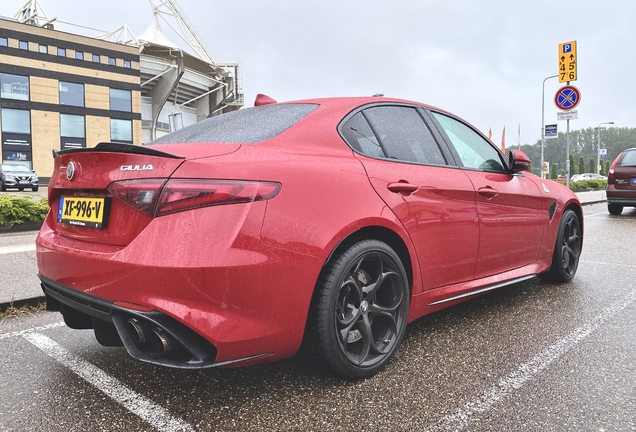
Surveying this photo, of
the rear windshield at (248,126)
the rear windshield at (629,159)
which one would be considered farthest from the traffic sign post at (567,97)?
the rear windshield at (248,126)

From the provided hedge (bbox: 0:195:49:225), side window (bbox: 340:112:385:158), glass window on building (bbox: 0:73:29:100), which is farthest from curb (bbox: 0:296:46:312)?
glass window on building (bbox: 0:73:29:100)

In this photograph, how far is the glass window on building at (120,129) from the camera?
45125mm

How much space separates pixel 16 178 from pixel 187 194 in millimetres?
26528

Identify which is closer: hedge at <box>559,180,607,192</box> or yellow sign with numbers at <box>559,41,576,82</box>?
yellow sign with numbers at <box>559,41,576,82</box>

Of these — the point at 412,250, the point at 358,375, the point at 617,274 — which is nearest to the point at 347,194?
the point at 412,250

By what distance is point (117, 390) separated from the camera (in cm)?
217

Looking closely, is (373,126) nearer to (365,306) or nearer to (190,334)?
(365,306)

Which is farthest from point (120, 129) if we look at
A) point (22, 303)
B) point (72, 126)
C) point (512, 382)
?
point (512, 382)

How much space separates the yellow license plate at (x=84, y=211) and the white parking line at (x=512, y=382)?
5.23 feet

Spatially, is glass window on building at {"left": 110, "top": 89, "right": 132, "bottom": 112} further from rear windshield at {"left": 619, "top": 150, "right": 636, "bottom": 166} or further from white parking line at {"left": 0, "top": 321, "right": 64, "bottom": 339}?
white parking line at {"left": 0, "top": 321, "right": 64, "bottom": 339}

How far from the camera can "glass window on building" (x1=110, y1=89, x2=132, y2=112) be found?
4512 centimetres

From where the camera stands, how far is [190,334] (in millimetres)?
1773

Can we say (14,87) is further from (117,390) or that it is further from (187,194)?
(187,194)

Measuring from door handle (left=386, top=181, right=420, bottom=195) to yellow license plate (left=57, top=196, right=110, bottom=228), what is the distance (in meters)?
1.31
